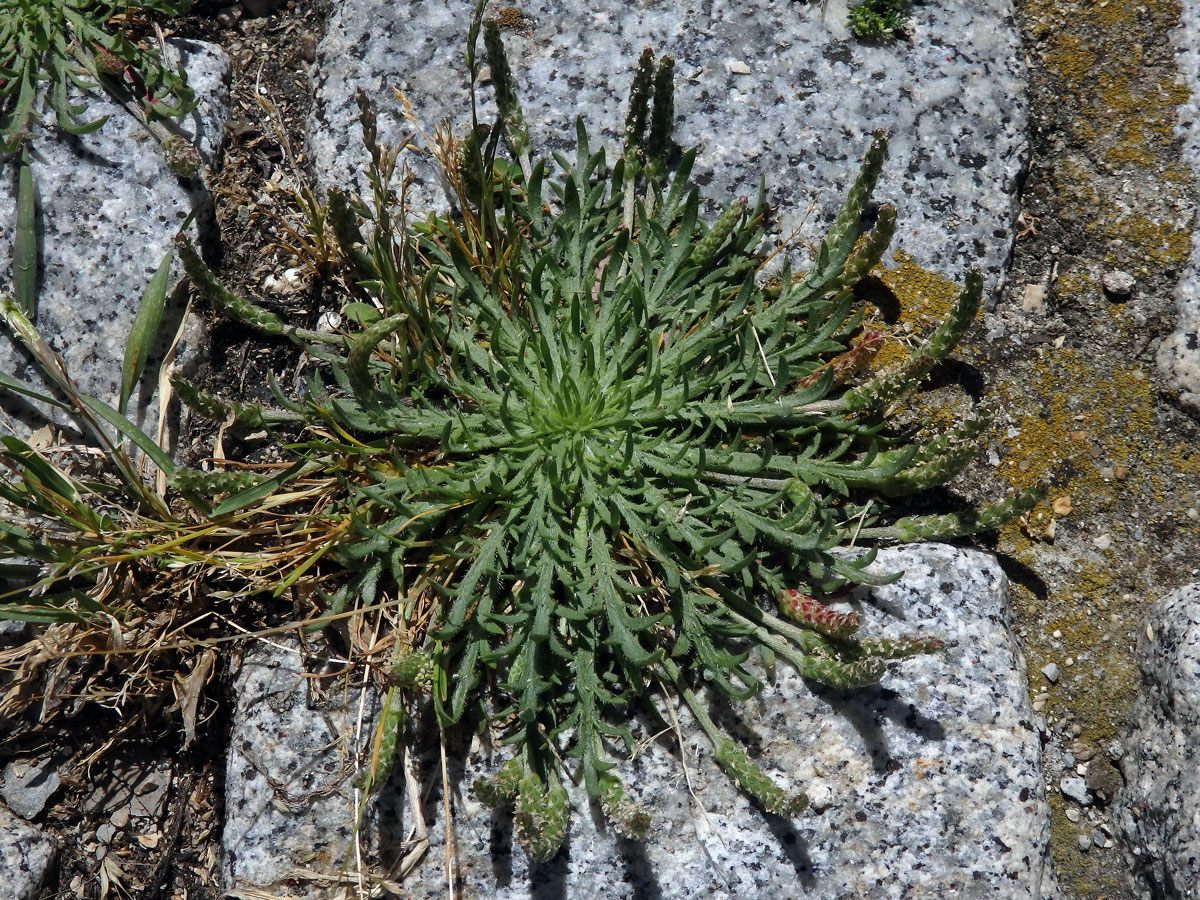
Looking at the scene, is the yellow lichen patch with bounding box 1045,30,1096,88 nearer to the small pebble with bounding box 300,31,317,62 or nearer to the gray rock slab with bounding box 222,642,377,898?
the small pebble with bounding box 300,31,317,62

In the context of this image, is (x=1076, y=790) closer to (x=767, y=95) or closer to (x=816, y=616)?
(x=816, y=616)

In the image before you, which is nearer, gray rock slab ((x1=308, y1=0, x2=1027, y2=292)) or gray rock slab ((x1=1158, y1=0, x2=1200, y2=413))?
gray rock slab ((x1=1158, y1=0, x2=1200, y2=413))

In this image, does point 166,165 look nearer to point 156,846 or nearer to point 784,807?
point 156,846

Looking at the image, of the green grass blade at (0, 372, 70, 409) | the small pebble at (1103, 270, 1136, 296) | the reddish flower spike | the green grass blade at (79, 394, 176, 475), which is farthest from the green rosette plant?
the small pebble at (1103, 270, 1136, 296)

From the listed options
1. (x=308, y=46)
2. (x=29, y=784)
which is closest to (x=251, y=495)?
(x=29, y=784)

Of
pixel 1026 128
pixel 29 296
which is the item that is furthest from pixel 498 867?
pixel 1026 128

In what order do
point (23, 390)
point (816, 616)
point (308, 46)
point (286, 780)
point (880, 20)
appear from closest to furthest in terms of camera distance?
point (816, 616)
point (286, 780)
point (23, 390)
point (880, 20)
point (308, 46)
